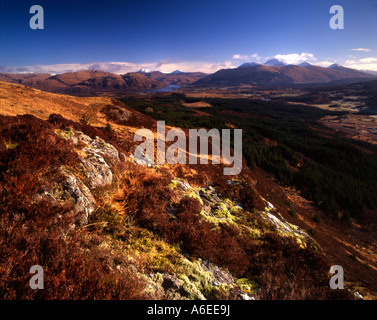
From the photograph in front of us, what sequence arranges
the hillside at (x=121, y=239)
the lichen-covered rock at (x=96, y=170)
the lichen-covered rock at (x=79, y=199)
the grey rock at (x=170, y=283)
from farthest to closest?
1. the lichen-covered rock at (x=96, y=170)
2. the lichen-covered rock at (x=79, y=199)
3. the grey rock at (x=170, y=283)
4. the hillside at (x=121, y=239)

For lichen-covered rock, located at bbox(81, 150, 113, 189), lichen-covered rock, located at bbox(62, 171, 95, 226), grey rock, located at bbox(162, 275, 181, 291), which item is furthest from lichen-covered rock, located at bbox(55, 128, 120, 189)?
grey rock, located at bbox(162, 275, 181, 291)

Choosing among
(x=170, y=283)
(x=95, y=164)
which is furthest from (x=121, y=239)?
(x=95, y=164)

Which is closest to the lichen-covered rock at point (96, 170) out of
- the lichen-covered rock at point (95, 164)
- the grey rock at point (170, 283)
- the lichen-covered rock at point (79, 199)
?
the lichen-covered rock at point (95, 164)

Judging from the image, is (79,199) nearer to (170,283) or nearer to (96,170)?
(96,170)

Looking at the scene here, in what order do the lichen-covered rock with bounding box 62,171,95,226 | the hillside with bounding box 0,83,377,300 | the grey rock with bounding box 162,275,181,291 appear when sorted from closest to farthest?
the hillside with bounding box 0,83,377,300
the grey rock with bounding box 162,275,181,291
the lichen-covered rock with bounding box 62,171,95,226

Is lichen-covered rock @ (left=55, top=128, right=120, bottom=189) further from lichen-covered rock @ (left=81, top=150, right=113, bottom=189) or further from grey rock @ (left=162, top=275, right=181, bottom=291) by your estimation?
grey rock @ (left=162, top=275, right=181, bottom=291)

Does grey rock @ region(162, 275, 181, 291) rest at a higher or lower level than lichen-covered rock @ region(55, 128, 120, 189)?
lower

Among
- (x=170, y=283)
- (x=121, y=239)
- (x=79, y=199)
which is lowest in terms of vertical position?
(x=170, y=283)

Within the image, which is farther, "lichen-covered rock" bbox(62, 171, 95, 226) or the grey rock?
"lichen-covered rock" bbox(62, 171, 95, 226)

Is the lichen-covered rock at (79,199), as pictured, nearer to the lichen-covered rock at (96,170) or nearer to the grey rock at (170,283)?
the lichen-covered rock at (96,170)

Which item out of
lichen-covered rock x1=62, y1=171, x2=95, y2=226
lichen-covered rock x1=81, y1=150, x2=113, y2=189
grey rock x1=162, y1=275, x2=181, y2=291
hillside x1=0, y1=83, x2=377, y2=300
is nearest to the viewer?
hillside x1=0, y1=83, x2=377, y2=300

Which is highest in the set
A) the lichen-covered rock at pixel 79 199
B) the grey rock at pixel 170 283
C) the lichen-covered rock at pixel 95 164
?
the lichen-covered rock at pixel 95 164

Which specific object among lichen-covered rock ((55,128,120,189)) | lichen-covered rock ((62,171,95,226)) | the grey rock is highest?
lichen-covered rock ((55,128,120,189))

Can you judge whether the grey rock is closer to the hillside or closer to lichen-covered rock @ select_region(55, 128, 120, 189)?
the hillside
